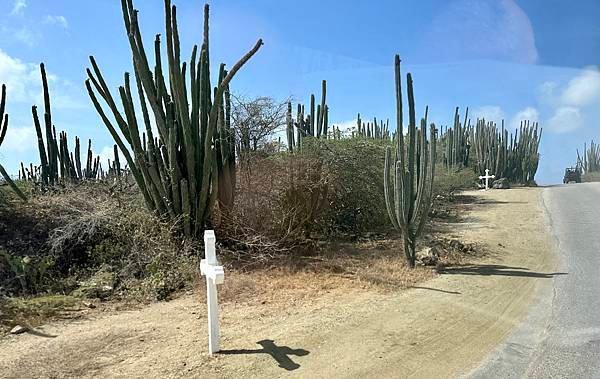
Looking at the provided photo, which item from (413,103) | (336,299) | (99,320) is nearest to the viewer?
(99,320)

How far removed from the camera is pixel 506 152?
110 feet

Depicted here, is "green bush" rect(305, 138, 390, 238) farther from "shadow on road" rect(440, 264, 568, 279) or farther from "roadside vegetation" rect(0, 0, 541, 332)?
"shadow on road" rect(440, 264, 568, 279)

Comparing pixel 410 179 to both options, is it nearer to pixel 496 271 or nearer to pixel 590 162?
pixel 496 271

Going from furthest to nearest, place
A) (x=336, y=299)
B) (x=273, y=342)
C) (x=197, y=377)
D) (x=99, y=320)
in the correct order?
(x=336, y=299), (x=99, y=320), (x=273, y=342), (x=197, y=377)

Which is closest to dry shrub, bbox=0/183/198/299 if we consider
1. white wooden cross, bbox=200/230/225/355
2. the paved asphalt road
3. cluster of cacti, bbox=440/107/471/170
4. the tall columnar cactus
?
white wooden cross, bbox=200/230/225/355

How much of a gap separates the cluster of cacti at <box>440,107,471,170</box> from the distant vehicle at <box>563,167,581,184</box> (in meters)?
21.3

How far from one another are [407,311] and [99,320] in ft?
11.9

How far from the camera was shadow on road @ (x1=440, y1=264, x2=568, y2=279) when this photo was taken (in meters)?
8.09

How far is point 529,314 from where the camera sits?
6.06m

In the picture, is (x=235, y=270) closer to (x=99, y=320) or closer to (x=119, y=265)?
(x=119, y=265)

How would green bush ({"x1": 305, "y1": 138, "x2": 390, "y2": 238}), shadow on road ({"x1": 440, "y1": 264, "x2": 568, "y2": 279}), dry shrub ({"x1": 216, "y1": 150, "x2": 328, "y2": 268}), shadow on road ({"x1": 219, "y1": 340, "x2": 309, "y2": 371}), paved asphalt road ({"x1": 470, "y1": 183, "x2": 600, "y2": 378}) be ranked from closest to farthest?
paved asphalt road ({"x1": 470, "y1": 183, "x2": 600, "y2": 378}) → shadow on road ({"x1": 219, "y1": 340, "x2": 309, "y2": 371}) → shadow on road ({"x1": 440, "y1": 264, "x2": 568, "y2": 279}) → dry shrub ({"x1": 216, "y1": 150, "x2": 328, "y2": 268}) → green bush ({"x1": 305, "y1": 138, "x2": 390, "y2": 238})

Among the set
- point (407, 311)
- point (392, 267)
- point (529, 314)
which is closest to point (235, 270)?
point (392, 267)

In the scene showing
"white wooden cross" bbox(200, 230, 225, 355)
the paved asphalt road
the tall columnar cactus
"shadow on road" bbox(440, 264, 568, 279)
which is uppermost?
the tall columnar cactus

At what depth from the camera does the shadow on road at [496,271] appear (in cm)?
809
